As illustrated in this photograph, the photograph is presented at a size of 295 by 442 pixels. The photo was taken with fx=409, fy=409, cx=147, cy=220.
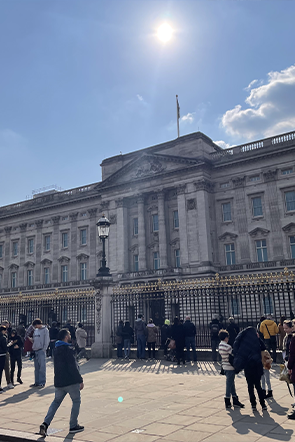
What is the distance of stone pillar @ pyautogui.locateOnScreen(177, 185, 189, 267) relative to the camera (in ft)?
142

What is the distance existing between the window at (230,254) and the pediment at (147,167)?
9.50m

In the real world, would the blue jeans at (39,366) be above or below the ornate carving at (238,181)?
below

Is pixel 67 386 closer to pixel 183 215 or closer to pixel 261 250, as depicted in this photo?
pixel 261 250

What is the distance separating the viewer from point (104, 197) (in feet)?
169

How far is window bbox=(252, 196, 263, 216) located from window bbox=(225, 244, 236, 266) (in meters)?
4.18

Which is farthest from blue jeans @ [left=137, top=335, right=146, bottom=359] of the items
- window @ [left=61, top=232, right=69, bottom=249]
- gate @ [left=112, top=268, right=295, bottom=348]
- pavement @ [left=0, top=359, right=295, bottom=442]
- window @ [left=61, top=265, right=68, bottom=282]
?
window @ [left=61, top=232, right=69, bottom=249]

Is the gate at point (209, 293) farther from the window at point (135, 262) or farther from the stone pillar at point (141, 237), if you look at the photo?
the window at point (135, 262)

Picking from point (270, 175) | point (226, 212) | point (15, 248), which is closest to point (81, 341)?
Result: point (226, 212)

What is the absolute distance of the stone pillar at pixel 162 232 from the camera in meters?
45.0

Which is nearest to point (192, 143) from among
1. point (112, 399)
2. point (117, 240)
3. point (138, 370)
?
point (117, 240)

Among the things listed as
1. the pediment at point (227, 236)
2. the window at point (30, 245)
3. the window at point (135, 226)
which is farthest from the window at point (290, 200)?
the window at point (30, 245)

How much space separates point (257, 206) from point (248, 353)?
35.3m

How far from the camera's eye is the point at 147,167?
158 ft

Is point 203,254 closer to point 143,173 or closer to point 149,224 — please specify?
point 149,224
